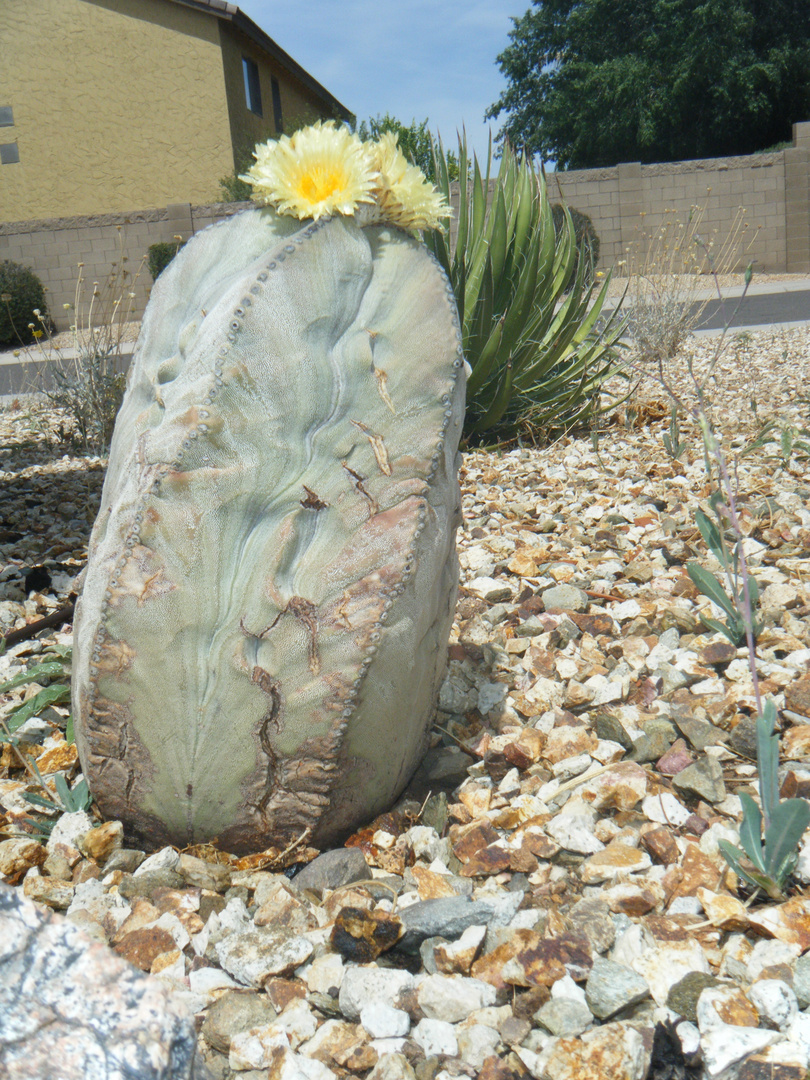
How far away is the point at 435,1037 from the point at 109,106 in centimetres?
2149

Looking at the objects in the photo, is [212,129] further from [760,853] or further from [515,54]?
[760,853]

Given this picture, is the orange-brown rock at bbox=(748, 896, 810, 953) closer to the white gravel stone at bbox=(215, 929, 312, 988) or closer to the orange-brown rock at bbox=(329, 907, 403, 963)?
the orange-brown rock at bbox=(329, 907, 403, 963)

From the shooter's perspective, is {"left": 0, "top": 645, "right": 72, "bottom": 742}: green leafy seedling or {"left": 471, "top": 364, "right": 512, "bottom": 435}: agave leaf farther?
{"left": 471, "top": 364, "right": 512, "bottom": 435}: agave leaf

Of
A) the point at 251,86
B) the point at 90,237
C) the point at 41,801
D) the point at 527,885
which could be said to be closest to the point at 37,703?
the point at 41,801

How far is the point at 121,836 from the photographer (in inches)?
57.8

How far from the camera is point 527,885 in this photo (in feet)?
4.58

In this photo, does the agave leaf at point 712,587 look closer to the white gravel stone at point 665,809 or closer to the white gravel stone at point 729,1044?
the white gravel stone at point 665,809

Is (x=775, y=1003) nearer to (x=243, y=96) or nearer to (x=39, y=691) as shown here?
(x=39, y=691)

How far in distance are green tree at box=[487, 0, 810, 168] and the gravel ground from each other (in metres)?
24.6

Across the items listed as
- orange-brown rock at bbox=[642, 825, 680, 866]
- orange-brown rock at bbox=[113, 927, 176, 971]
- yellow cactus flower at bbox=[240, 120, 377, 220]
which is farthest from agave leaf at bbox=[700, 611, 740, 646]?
orange-brown rock at bbox=[113, 927, 176, 971]

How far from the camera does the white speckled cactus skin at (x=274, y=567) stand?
135cm

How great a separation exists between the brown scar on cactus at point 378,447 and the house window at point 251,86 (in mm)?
21387

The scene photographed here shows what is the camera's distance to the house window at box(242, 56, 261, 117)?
66.1 feet

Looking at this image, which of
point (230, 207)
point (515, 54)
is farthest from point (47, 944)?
point (515, 54)
